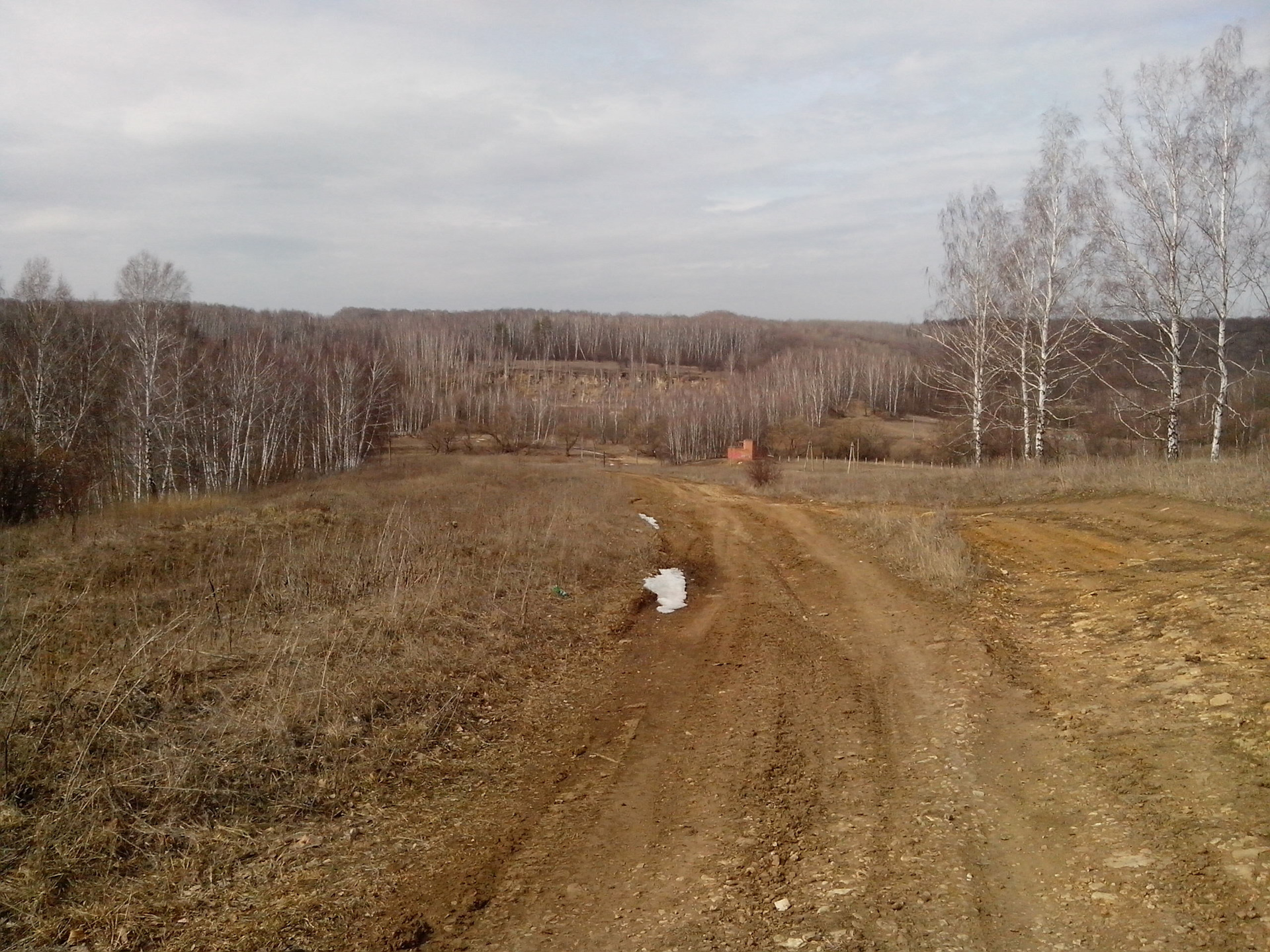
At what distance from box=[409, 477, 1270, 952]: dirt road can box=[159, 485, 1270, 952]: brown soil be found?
0.7 inches

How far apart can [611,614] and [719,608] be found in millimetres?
1598

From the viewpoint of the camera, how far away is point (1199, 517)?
1284cm

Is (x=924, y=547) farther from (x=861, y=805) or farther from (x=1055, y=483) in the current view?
(x=1055, y=483)

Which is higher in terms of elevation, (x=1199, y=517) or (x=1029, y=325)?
(x=1029, y=325)

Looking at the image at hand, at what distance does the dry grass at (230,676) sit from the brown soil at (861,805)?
611 millimetres

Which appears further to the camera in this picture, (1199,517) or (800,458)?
(800,458)

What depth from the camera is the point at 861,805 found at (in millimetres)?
5004

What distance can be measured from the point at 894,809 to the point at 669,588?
342 inches

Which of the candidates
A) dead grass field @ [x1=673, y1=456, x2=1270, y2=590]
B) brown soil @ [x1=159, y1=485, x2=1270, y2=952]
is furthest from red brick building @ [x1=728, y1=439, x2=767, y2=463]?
brown soil @ [x1=159, y1=485, x2=1270, y2=952]

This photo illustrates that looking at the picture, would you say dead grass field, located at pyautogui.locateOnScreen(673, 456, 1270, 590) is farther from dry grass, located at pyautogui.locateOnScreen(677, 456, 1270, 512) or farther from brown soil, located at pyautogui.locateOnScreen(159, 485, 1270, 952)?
brown soil, located at pyautogui.locateOnScreen(159, 485, 1270, 952)

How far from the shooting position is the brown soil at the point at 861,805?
3.78 meters

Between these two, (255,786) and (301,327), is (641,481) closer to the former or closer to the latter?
(255,786)

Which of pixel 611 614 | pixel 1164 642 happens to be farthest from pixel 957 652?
pixel 611 614

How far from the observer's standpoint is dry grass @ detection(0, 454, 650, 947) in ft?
15.0
